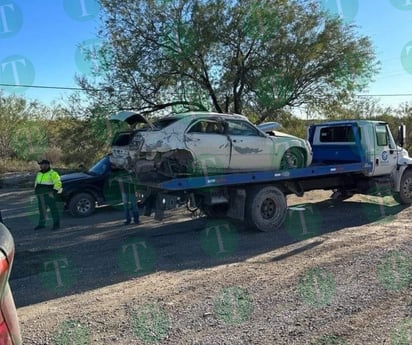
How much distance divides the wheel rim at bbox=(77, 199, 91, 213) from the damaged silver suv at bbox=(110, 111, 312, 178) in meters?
3.39

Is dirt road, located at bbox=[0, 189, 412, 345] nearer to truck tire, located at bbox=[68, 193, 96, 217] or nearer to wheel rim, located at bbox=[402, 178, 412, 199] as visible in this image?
truck tire, located at bbox=[68, 193, 96, 217]

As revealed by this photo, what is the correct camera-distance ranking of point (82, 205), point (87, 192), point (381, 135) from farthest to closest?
point (87, 192) → point (82, 205) → point (381, 135)

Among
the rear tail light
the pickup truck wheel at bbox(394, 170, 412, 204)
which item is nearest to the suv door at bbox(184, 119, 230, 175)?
the pickup truck wheel at bbox(394, 170, 412, 204)

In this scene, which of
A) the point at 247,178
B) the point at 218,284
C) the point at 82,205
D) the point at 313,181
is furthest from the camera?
the point at 82,205

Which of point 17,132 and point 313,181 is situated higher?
point 17,132

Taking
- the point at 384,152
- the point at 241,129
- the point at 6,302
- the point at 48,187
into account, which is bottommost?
the point at 6,302

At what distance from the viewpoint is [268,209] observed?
9086 mm

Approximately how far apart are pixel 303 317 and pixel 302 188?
606cm

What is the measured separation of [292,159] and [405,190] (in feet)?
13.0

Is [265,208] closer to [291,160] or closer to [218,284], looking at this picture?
[291,160]

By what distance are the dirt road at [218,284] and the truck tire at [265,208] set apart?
28cm

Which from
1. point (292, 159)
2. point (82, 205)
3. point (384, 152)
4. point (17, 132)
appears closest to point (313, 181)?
point (292, 159)

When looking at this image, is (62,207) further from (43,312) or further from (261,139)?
(43,312)

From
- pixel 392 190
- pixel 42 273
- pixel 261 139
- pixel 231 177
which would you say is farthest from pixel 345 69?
pixel 42 273
